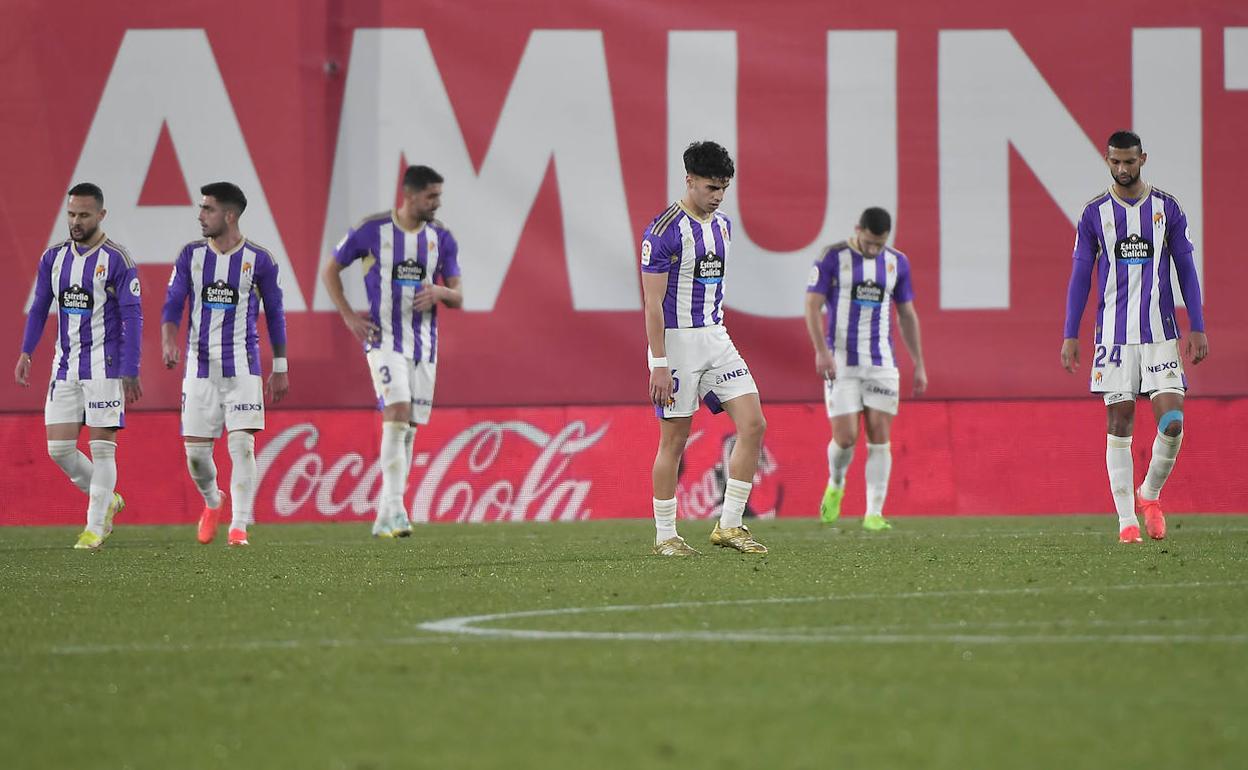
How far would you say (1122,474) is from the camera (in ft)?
32.0

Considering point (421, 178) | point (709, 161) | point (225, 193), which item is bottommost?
point (709, 161)

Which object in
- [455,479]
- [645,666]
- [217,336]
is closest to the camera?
[645,666]

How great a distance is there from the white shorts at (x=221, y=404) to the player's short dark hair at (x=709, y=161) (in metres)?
3.72

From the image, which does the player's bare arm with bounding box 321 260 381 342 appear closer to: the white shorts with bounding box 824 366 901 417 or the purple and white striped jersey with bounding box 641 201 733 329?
the white shorts with bounding box 824 366 901 417

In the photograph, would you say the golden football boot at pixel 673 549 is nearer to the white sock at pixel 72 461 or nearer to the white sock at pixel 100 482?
the white sock at pixel 100 482

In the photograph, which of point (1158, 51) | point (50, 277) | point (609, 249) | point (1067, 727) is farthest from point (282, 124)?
point (1067, 727)

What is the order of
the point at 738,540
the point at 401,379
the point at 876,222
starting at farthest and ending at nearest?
the point at 876,222 → the point at 401,379 → the point at 738,540

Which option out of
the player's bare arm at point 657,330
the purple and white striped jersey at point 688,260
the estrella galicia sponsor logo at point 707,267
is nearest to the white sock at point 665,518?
the player's bare arm at point 657,330

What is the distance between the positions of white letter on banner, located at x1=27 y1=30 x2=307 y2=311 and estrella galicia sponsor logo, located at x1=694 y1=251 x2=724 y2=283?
6.62 meters

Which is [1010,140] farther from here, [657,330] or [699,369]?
[657,330]

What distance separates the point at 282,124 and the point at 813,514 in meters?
5.12

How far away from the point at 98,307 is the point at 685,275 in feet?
12.0

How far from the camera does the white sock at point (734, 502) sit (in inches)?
359

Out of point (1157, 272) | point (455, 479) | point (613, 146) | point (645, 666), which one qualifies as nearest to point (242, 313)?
point (455, 479)
